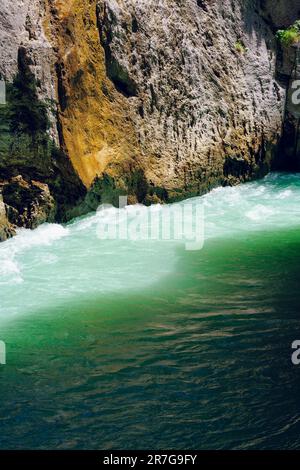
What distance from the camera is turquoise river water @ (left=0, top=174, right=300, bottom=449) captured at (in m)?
3.73

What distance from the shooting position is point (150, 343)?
4.88m

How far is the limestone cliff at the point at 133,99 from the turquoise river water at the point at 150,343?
1573mm

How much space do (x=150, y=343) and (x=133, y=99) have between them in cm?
636

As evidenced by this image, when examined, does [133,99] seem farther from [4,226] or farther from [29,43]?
[4,226]

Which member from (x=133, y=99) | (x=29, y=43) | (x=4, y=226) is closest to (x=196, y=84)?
(x=133, y=99)

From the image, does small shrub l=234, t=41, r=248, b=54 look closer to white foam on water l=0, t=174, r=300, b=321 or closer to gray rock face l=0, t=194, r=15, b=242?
white foam on water l=0, t=174, r=300, b=321

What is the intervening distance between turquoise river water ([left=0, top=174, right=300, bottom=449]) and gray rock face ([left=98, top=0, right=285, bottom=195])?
125 inches

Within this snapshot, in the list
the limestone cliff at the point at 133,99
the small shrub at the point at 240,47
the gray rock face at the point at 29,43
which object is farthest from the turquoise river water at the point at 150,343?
the small shrub at the point at 240,47

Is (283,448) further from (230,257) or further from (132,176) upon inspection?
(132,176)

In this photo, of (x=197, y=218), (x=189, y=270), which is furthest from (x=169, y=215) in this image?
(x=189, y=270)

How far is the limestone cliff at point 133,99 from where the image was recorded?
8.89 m

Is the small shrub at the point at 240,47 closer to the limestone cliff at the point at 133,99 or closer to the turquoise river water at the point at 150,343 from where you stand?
the limestone cliff at the point at 133,99
